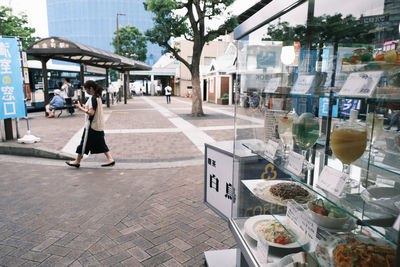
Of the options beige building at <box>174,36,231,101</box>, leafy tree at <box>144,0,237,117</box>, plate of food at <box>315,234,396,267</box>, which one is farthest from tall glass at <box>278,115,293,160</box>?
beige building at <box>174,36,231,101</box>

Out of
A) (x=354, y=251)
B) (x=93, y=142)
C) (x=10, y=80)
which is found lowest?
(x=93, y=142)

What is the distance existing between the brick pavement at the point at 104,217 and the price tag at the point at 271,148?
1.46m

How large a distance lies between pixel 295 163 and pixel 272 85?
67 cm

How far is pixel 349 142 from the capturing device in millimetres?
1254

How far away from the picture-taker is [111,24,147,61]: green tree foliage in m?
35.9

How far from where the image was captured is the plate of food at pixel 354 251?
1.13 m

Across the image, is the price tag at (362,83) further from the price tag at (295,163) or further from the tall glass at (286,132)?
the tall glass at (286,132)

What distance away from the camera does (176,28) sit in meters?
14.3

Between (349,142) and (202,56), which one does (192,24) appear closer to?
(349,142)

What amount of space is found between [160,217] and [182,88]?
38.5 meters

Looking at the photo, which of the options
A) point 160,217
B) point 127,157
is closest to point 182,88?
point 127,157

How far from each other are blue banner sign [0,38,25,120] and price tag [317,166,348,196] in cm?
815

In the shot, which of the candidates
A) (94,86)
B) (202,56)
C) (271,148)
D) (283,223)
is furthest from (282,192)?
(202,56)

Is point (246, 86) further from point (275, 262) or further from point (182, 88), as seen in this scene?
point (182, 88)
